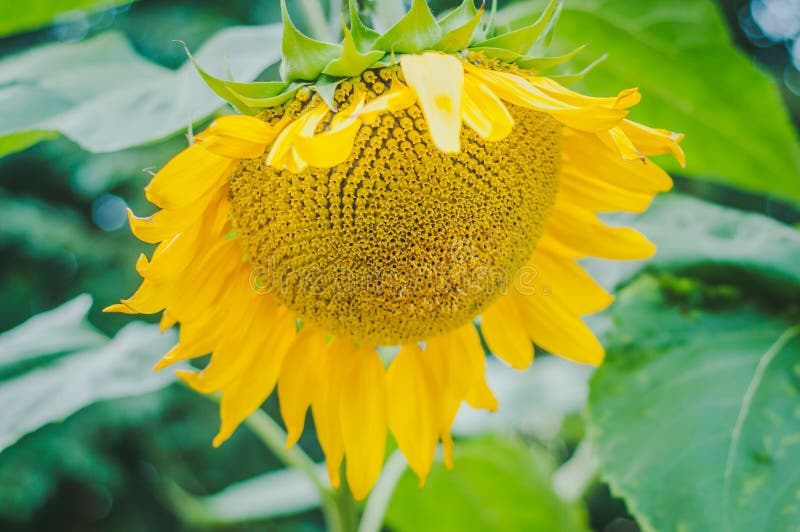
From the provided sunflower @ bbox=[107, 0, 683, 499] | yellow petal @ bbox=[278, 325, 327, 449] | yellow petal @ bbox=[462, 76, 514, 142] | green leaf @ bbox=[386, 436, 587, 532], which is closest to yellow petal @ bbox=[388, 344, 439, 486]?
sunflower @ bbox=[107, 0, 683, 499]

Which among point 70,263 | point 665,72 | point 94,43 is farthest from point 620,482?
point 70,263

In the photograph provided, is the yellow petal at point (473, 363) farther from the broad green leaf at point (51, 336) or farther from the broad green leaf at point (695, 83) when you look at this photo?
the broad green leaf at point (51, 336)

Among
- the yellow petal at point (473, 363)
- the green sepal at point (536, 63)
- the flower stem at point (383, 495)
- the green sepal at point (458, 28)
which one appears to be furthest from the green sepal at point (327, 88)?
the flower stem at point (383, 495)

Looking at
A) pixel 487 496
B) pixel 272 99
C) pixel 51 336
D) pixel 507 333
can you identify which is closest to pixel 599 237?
pixel 507 333

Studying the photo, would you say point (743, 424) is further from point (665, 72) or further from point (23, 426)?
point (23, 426)

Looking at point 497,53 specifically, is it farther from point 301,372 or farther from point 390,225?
point 301,372

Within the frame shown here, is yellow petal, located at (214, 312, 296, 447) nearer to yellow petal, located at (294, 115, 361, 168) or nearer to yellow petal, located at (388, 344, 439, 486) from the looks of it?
yellow petal, located at (388, 344, 439, 486)
